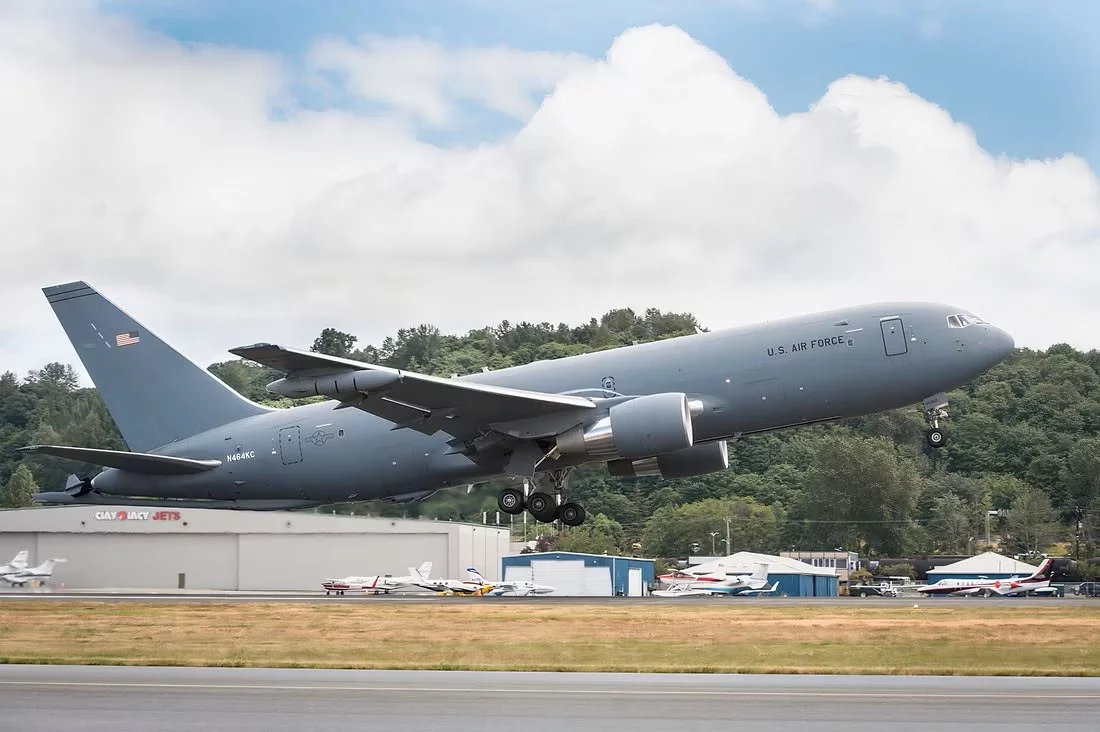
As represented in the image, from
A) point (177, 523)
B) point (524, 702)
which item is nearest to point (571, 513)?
point (524, 702)

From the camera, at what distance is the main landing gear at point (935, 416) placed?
1394 inches

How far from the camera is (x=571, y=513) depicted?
3869cm

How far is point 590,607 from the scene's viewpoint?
4069 cm

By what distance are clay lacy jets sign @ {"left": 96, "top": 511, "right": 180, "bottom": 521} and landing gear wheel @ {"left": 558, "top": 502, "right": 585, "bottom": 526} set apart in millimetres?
39174

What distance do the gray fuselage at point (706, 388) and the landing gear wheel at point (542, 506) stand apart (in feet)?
4.58

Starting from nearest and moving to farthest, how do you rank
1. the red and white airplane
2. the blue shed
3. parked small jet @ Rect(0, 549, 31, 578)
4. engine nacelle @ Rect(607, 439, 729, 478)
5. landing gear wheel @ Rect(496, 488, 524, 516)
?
landing gear wheel @ Rect(496, 488, 524, 516) < engine nacelle @ Rect(607, 439, 729, 478) < parked small jet @ Rect(0, 549, 31, 578) < the red and white airplane < the blue shed

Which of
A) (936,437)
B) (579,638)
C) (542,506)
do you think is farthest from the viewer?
(542,506)

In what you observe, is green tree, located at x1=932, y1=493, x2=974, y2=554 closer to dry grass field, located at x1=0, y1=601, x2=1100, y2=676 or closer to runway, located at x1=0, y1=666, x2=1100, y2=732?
dry grass field, located at x1=0, y1=601, x2=1100, y2=676

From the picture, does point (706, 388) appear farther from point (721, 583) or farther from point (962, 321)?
point (721, 583)

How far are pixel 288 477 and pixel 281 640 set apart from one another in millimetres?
9674

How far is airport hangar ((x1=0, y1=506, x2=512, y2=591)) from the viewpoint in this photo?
71.2m

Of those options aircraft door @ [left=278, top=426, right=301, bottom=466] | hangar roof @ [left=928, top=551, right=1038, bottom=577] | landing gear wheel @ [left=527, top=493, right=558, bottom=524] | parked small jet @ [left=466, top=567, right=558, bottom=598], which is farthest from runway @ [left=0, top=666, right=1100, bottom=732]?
hangar roof @ [left=928, top=551, right=1038, bottom=577]

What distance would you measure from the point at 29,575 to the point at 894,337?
49591mm

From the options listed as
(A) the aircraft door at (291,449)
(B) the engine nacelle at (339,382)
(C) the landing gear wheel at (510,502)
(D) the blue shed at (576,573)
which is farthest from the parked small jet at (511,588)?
(B) the engine nacelle at (339,382)
